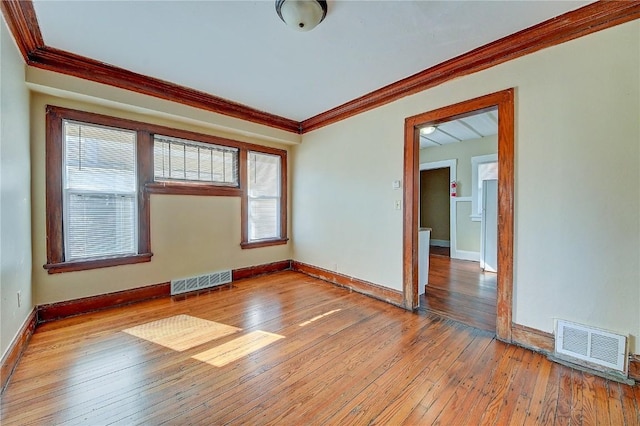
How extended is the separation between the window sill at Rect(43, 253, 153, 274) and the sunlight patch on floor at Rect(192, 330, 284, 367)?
1.76 m

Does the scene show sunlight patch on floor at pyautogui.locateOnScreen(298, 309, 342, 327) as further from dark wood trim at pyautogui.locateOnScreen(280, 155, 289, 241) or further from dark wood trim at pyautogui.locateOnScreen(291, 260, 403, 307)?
dark wood trim at pyautogui.locateOnScreen(280, 155, 289, 241)

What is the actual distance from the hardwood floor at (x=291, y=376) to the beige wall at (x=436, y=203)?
5.66m

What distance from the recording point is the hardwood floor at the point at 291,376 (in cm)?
149

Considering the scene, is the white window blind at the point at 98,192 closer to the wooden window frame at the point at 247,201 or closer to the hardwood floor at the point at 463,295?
the wooden window frame at the point at 247,201

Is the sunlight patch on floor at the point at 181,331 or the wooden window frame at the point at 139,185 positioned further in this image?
the wooden window frame at the point at 139,185

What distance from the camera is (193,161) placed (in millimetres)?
3688

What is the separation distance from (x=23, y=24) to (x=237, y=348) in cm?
298

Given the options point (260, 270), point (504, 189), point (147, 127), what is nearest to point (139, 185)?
point (147, 127)

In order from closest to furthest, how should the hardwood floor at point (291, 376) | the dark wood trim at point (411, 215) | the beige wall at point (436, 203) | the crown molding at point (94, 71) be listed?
the hardwood floor at point (291, 376) < the crown molding at point (94, 71) < the dark wood trim at point (411, 215) < the beige wall at point (436, 203)

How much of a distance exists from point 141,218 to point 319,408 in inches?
116

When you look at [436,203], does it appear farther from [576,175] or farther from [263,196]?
[576,175]

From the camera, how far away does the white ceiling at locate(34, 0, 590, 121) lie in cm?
187

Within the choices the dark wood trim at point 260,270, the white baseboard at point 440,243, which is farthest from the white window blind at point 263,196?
the white baseboard at point 440,243

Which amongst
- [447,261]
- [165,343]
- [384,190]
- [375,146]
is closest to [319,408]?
[165,343]
